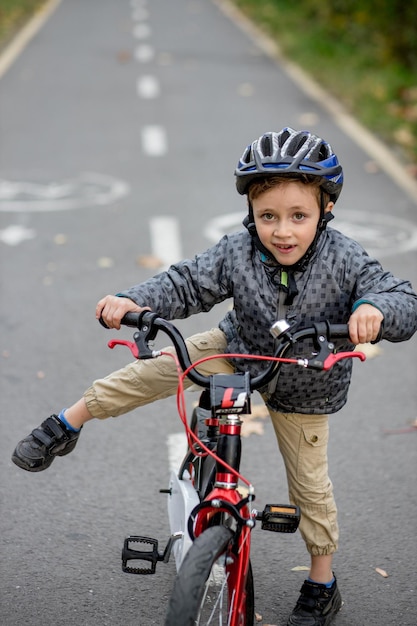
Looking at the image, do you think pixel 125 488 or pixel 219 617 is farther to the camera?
pixel 125 488

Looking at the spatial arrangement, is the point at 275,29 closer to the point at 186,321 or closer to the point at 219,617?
the point at 186,321

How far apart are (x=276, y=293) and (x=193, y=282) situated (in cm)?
29

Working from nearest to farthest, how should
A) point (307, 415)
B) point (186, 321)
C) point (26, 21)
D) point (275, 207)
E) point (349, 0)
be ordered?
point (275, 207), point (307, 415), point (186, 321), point (349, 0), point (26, 21)

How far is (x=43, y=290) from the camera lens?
7.23 meters

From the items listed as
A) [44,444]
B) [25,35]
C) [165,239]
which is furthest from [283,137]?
[25,35]

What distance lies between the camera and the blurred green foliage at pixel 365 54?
1269cm

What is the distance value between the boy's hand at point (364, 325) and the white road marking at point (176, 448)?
196cm

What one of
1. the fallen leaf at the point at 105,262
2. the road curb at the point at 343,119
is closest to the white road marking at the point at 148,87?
the road curb at the point at 343,119

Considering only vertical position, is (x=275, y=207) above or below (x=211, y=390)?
above

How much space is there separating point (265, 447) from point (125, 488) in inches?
30.9

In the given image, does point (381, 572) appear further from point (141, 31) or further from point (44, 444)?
point (141, 31)

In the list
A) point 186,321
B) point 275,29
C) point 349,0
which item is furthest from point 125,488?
point 275,29

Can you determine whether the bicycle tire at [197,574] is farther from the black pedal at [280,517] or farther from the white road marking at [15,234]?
the white road marking at [15,234]

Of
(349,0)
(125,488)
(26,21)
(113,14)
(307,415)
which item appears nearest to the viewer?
(307,415)
